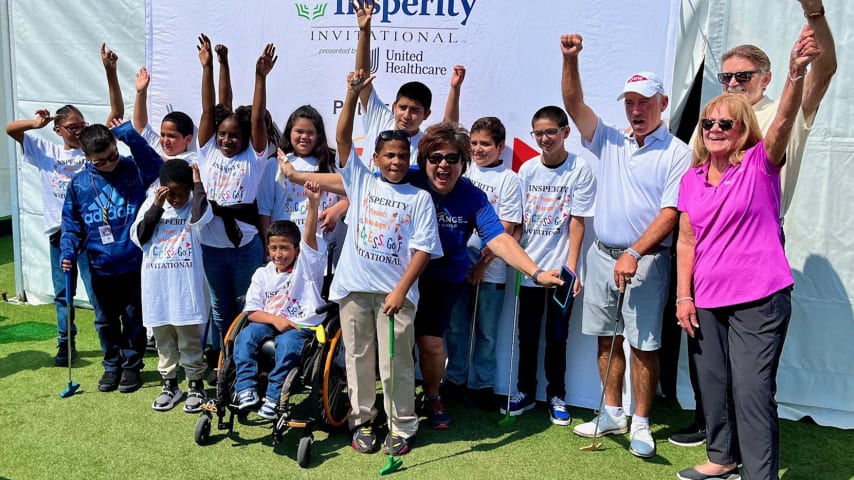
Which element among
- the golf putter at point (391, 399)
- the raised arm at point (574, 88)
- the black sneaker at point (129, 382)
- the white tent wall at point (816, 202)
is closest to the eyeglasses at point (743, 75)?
the white tent wall at point (816, 202)

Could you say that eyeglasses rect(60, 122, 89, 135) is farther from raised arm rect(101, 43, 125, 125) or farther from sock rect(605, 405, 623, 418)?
sock rect(605, 405, 623, 418)

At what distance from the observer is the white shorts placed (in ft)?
10.7

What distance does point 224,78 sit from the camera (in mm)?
4277

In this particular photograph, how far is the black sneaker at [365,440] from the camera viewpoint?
10.7 ft

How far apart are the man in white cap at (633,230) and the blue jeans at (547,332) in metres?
0.20

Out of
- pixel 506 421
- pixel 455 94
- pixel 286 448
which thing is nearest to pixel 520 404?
pixel 506 421

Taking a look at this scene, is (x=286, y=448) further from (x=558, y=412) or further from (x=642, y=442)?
(x=642, y=442)

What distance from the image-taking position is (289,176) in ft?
10.8

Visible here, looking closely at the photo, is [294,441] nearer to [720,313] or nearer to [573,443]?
[573,443]

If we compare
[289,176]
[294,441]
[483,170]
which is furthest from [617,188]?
[294,441]

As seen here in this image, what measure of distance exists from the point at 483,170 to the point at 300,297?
123 centimetres

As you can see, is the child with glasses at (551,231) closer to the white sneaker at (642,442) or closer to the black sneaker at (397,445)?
the white sneaker at (642,442)

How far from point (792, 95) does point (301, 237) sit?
244cm

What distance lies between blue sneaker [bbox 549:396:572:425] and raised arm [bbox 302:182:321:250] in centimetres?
157
